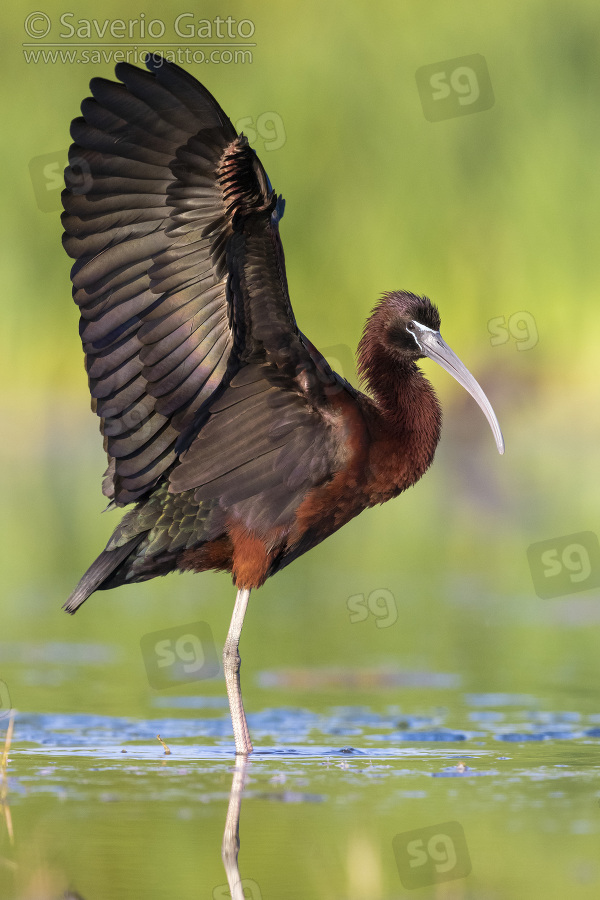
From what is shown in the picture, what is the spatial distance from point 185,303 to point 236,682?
1583mm

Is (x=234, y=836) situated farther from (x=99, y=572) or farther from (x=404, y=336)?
(x=404, y=336)

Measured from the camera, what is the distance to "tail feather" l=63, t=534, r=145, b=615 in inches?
270

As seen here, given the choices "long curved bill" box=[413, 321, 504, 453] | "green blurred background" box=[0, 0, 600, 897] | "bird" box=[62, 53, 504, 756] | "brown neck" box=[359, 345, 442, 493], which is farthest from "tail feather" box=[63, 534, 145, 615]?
"green blurred background" box=[0, 0, 600, 897]

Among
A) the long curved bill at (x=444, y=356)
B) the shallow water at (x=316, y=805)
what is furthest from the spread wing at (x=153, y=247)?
the shallow water at (x=316, y=805)

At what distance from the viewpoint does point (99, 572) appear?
271 inches

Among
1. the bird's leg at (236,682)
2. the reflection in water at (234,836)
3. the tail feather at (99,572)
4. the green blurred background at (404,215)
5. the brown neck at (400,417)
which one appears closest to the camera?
the reflection in water at (234,836)

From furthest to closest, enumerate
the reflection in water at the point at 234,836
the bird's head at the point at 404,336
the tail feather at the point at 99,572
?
the bird's head at the point at 404,336
the tail feather at the point at 99,572
the reflection in water at the point at 234,836

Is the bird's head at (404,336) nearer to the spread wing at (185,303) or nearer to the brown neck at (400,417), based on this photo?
the brown neck at (400,417)

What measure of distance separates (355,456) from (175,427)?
770 millimetres

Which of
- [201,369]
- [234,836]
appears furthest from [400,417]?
[234,836]

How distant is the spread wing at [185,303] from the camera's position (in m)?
6.30

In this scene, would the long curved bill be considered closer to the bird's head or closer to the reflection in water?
the bird's head

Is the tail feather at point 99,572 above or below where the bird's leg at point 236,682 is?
above

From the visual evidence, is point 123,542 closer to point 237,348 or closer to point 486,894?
point 237,348
